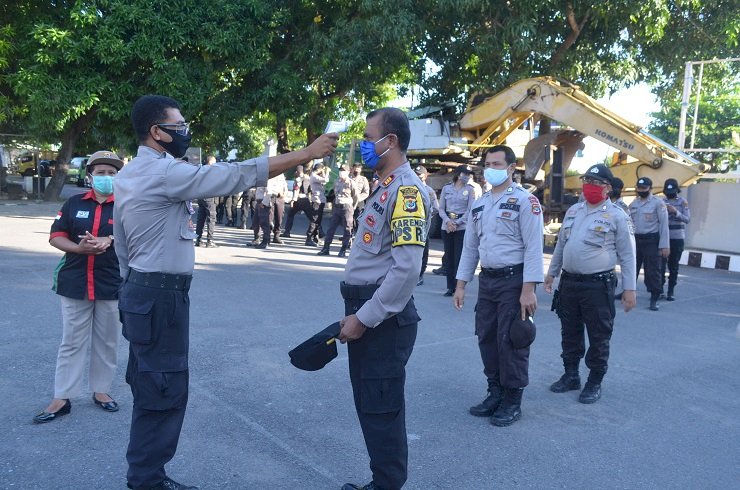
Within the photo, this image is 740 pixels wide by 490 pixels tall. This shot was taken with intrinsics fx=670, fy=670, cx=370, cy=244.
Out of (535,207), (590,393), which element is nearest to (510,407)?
(590,393)

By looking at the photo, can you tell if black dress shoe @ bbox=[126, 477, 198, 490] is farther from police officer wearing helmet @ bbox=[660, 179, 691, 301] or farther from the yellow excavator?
the yellow excavator

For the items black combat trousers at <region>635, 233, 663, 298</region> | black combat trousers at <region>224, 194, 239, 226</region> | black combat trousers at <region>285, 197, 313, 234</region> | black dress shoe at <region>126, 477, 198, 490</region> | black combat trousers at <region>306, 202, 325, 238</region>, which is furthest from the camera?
black combat trousers at <region>224, 194, 239, 226</region>

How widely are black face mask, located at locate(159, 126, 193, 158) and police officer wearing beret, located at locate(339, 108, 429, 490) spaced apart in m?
0.89

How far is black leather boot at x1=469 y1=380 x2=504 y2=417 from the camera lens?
15.9 feet

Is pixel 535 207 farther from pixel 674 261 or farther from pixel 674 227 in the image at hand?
pixel 674 227

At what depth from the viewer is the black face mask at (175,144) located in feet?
10.6

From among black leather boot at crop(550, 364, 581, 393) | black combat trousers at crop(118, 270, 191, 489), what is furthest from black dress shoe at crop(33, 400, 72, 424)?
black leather boot at crop(550, 364, 581, 393)

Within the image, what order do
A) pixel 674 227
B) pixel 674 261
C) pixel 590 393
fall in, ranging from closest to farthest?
pixel 590 393
pixel 674 261
pixel 674 227

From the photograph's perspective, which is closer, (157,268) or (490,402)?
(157,268)

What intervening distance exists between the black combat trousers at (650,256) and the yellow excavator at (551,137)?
5.05 m

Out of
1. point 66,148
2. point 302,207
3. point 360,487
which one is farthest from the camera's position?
point 66,148

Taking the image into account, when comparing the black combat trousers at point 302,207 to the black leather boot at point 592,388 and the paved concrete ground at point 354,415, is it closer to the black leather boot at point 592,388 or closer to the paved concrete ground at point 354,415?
the paved concrete ground at point 354,415

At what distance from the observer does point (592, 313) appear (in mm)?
5266

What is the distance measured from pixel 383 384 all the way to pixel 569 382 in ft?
9.14
